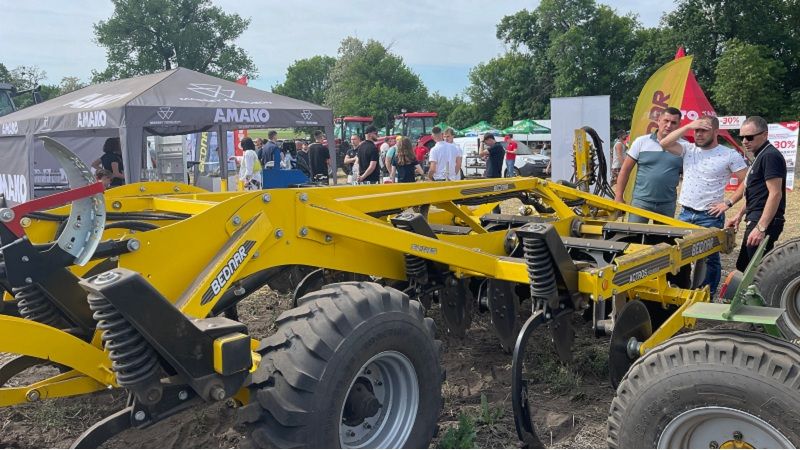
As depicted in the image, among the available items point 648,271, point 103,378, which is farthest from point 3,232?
point 648,271

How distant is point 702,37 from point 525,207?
4440 centimetres

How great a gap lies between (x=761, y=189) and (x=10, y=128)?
1157 cm

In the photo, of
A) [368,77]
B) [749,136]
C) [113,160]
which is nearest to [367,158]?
[113,160]

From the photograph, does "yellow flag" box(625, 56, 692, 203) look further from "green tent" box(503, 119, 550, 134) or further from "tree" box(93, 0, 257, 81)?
"tree" box(93, 0, 257, 81)

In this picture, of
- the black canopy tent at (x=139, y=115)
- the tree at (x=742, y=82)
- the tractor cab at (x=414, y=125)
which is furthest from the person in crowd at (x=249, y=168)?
the tree at (x=742, y=82)

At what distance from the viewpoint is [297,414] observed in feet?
8.45

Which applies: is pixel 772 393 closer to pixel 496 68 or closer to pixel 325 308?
pixel 325 308

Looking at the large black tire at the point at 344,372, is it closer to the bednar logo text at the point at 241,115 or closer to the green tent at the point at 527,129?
the bednar logo text at the point at 241,115

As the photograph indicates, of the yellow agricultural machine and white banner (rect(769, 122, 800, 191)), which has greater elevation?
white banner (rect(769, 122, 800, 191))

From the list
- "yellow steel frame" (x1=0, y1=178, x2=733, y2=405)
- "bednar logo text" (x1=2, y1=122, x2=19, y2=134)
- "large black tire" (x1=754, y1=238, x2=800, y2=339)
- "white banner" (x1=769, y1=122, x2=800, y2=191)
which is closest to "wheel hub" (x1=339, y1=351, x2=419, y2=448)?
"yellow steel frame" (x1=0, y1=178, x2=733, y2=405)

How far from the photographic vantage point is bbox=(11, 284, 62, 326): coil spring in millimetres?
3100

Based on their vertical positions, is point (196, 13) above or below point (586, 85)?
above

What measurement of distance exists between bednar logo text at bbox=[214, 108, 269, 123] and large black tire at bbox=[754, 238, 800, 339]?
8217 mm

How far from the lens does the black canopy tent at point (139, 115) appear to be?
9.50 metres
